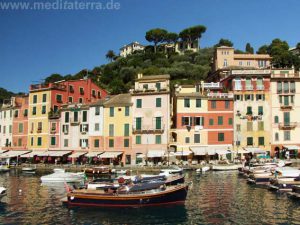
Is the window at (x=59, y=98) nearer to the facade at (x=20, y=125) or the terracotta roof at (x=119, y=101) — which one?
the facade at (x=20, y=125)

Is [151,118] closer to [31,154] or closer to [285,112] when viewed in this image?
[285,112]

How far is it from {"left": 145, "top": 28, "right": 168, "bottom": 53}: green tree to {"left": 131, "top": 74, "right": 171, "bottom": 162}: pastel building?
8311 cm

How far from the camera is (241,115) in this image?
5641 centimetres

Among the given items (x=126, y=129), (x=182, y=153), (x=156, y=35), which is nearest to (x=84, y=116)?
(x=126, y=129)

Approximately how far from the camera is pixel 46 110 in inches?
2467

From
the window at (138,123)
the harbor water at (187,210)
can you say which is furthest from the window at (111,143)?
the harbor water at (187,210)

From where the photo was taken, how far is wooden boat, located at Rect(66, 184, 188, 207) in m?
26.0

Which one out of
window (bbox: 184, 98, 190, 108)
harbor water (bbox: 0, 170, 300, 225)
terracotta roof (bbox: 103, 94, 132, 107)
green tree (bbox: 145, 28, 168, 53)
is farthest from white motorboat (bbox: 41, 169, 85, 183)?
green tree (bbox: 145, 28, 168, 53)

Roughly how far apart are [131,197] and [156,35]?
116557 mm

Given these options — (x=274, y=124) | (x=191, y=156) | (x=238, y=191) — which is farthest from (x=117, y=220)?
(x=274, y=124)

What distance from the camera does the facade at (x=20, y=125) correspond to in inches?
2584

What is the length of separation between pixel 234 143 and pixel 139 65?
228ft

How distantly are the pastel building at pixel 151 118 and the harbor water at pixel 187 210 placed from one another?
22.1 meters

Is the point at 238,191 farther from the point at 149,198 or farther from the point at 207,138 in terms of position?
the point at 207,138
